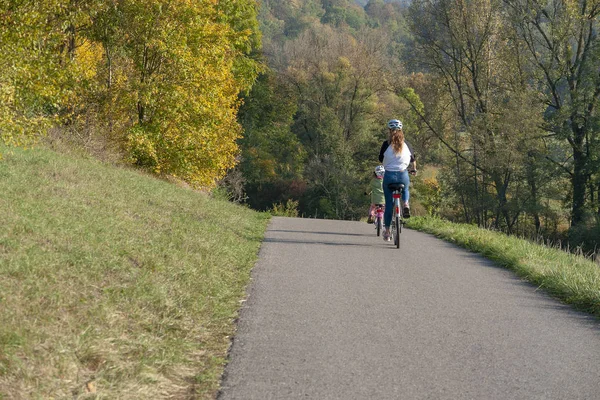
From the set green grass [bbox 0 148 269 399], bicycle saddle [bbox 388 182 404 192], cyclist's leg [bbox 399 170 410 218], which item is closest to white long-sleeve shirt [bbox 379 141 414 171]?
cyclist's leg [bbox 399 170 410 218]

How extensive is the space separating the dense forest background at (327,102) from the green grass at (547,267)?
7.09 meters

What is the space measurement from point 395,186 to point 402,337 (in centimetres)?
676

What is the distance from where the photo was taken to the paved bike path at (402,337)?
4895 millimetres

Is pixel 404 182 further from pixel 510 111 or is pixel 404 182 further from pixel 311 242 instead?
pixel 510 111

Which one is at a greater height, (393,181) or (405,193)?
(393,181)

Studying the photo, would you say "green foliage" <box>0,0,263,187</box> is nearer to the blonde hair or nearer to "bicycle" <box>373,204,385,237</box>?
"bicycle" <box>373,204,385,237</box>

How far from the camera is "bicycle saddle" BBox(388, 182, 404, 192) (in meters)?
12.8

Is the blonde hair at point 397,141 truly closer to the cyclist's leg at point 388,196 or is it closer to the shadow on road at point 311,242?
the cyclist's leg at point 388,196

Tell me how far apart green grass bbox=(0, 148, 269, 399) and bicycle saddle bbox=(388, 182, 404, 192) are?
280 centimetres

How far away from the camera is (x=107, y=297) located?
6.06m

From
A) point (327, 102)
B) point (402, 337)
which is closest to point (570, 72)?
point (327, 102)

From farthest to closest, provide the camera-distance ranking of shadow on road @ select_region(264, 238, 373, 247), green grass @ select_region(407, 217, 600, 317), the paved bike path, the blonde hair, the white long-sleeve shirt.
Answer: shadow on road @ select_region(264, 238, 373, 247)
the white long-sleeve shirt
the blonde hair
green grass @ select_region(407, 217, 600, 317)
the paved bike path

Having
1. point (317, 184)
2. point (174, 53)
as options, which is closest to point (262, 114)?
point (317, 184)

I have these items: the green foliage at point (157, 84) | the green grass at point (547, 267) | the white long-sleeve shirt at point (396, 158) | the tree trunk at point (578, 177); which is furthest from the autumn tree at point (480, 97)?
the white long-sleeve shirt at point (396, 158)
